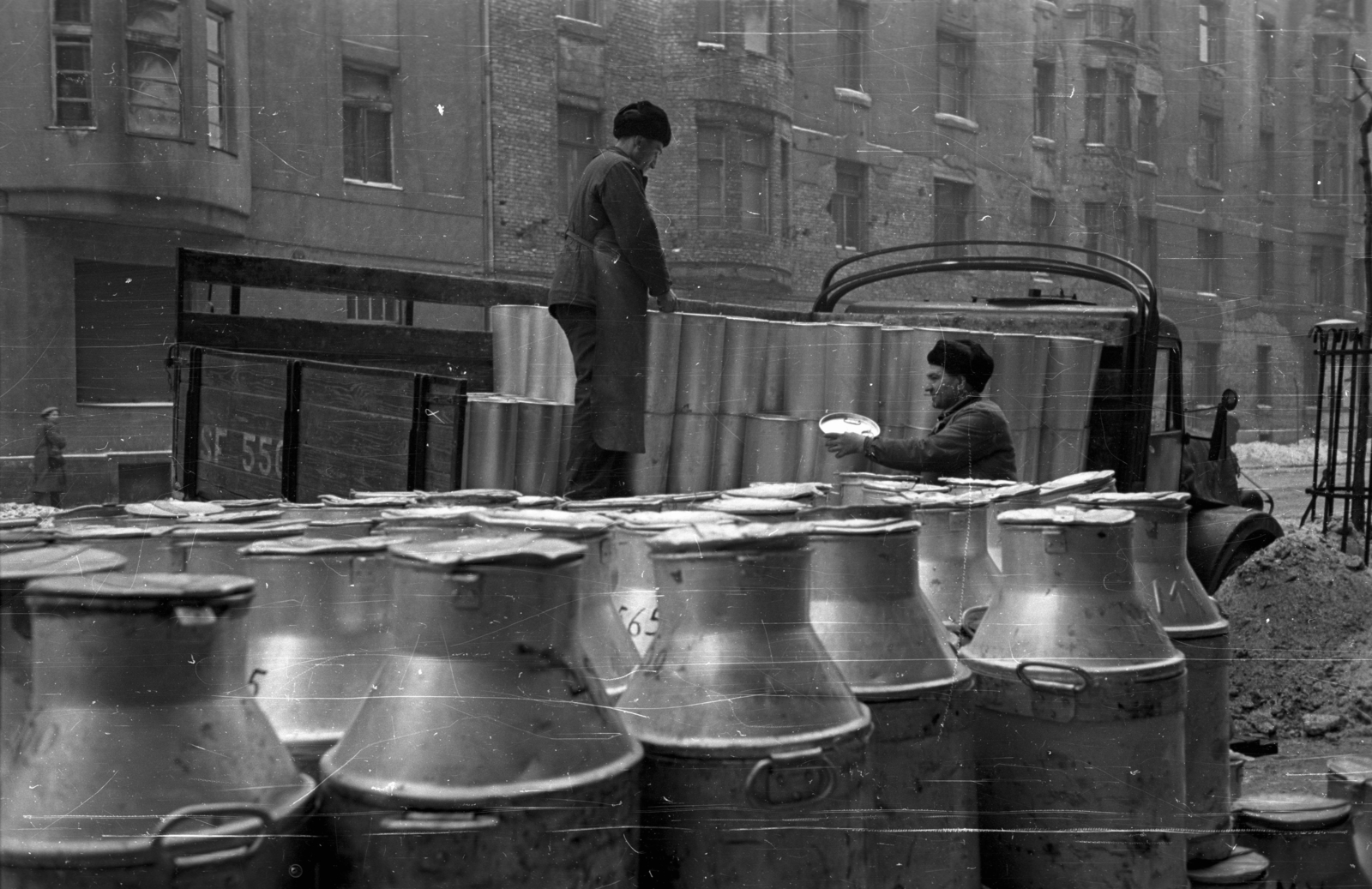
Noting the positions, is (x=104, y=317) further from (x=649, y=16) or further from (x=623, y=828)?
(x=623, y=828)

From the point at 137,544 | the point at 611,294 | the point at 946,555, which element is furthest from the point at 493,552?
the point at 611,294

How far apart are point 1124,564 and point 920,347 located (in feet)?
7.10

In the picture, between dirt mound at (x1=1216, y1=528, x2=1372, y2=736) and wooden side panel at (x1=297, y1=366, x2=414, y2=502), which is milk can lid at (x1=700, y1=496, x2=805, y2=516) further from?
dirt mound at (x1=1216, y1=528, x2=1372, y2=736)

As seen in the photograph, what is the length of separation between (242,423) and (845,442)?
1922 mm

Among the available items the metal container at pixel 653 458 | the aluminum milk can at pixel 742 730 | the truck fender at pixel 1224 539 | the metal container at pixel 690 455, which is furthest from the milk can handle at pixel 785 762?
the truck fender at pixel 1224 539

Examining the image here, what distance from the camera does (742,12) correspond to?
354 centimetres

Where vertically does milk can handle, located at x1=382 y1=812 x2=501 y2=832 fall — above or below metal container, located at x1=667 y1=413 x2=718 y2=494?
below

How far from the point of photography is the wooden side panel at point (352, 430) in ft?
10.7

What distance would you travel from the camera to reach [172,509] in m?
2.05

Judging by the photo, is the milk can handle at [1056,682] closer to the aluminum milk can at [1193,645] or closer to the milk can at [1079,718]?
the milk can at [1079,718]

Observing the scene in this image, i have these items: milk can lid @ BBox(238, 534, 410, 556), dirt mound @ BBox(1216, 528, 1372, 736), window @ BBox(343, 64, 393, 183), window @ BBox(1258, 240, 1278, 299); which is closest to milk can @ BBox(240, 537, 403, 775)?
milk can lid @ BBox(238, 534, 410, 556)

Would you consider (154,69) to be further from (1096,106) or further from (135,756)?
(1096,106)

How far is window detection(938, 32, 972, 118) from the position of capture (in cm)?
351

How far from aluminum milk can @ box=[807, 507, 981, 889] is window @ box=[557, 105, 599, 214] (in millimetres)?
2508
